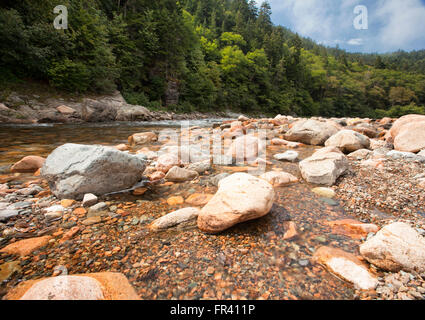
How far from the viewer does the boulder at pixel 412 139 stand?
3.94m

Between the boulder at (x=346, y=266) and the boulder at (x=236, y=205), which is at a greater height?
the boulder at (x=236, y=205)

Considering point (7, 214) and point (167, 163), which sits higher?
point (167, 163)

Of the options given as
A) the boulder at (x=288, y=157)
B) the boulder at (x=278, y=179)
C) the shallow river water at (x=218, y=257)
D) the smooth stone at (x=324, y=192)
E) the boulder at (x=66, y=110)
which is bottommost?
the shallow river water at (x=218, y=257)

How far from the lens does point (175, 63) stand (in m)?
19.8

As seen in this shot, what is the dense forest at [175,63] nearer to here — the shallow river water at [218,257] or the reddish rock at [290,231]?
the shallow river water at [218,257]

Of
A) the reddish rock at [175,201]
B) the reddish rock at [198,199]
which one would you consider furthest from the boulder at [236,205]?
the reddish rock at [175,201]

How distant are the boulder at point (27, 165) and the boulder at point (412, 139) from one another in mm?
7248

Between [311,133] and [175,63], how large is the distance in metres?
18.8

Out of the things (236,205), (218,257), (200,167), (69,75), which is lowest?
(218,257)

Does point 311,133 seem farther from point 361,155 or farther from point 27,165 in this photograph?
point 27,165

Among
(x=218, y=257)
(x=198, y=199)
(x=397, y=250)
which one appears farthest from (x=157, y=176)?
(x=397, y=250)

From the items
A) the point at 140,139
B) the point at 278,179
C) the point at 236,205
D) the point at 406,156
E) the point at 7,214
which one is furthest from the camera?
the point at 140,139

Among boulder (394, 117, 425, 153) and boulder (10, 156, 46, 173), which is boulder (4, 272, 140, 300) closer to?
boulder (10, 156, 46, 173)
